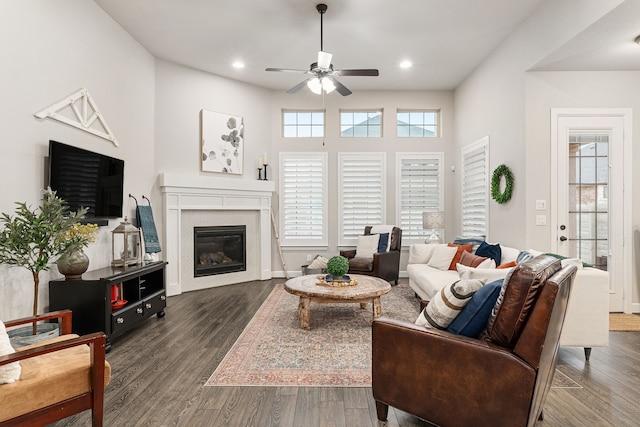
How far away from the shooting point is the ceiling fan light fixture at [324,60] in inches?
145

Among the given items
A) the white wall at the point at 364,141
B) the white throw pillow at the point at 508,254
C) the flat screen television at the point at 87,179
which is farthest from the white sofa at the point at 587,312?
the white wall at the point at 364,141

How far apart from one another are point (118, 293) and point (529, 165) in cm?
466

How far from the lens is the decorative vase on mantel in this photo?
2871 mm

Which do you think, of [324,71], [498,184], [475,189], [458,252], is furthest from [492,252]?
[324,71]

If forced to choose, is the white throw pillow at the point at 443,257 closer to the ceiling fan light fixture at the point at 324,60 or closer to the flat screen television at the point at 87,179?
the ceiling fan light fixture at the point at 324,60

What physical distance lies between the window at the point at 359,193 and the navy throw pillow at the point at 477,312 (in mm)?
4612

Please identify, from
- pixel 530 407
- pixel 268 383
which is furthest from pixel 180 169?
pixel 530 407

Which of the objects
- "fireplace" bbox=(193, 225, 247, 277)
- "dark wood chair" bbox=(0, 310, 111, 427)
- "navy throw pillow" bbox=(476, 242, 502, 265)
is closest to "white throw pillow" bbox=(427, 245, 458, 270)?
"navy throw pillow" bbox=(476, 242, 502, 265)

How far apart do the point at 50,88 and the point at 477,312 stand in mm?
3845

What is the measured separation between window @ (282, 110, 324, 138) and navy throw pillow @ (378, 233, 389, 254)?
2.37 metres

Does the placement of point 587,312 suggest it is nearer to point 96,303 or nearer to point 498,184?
point 498,184

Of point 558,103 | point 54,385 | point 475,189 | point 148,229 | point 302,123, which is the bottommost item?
point 54,385

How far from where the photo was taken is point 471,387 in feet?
5.51

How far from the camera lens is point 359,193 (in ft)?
21.2
